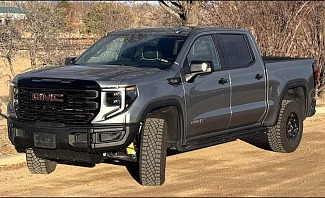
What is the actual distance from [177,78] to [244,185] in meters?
1.48

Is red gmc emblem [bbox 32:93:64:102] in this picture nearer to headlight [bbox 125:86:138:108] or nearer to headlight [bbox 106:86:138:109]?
headlight [bbox 106:86:138:109]

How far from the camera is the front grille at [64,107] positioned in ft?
22.4

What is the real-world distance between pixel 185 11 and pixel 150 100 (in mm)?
9442

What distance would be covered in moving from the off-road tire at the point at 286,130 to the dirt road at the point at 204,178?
0.42 feet

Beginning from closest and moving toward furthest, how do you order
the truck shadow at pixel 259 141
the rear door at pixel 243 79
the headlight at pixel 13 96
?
the headlight at pixel 13 96
the rear door at pixel 243 79
the truck shadow at pixel 259 141

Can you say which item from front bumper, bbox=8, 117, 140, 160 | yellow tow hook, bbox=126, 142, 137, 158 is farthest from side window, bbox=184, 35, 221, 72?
front bumper, bbox=8, 117, 140, 160

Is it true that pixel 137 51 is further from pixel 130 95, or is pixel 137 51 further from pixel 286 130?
pixel 286 130

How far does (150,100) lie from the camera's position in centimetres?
702

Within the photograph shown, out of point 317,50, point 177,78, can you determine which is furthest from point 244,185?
point 317,50

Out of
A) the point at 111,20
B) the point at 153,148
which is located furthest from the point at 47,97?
Result: the point at 111,20

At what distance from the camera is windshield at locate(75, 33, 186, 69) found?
7.86 m

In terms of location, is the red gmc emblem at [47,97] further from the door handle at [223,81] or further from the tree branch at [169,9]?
the tree branch at [169,9]

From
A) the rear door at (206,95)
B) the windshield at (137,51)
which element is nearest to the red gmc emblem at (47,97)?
the windshield at (137,51)

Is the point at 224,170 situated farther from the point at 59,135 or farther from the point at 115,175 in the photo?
the point at 59,135
